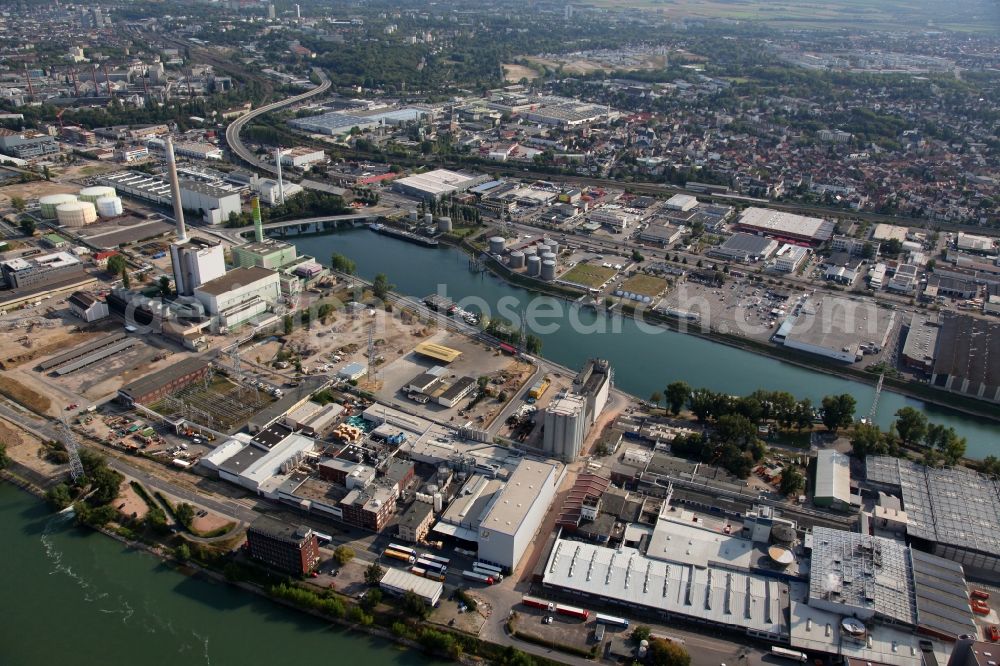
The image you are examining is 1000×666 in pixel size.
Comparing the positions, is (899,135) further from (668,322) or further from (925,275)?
(668,322)

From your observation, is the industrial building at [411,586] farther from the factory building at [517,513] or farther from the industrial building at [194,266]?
the industrial building at [194,266]

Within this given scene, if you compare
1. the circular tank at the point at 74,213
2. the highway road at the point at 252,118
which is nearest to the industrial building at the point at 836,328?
the highway road at the point at 252,118

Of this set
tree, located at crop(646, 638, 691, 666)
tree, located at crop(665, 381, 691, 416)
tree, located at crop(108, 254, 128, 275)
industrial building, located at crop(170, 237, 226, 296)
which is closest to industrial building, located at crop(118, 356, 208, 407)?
industrial building, located at crop(170, 237, 226, 296)

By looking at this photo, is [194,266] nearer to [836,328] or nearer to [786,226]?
[836,328]

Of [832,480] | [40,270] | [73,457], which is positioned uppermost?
[40,270]

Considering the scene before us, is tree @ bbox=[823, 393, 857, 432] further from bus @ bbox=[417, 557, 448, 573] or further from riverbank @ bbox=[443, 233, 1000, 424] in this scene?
bus @ bbox=[417, 557, 448, 573]

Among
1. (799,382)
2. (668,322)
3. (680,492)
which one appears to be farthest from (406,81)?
(680,492)

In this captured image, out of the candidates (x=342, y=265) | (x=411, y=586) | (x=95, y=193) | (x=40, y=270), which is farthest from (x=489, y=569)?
(x=95, y=193)
